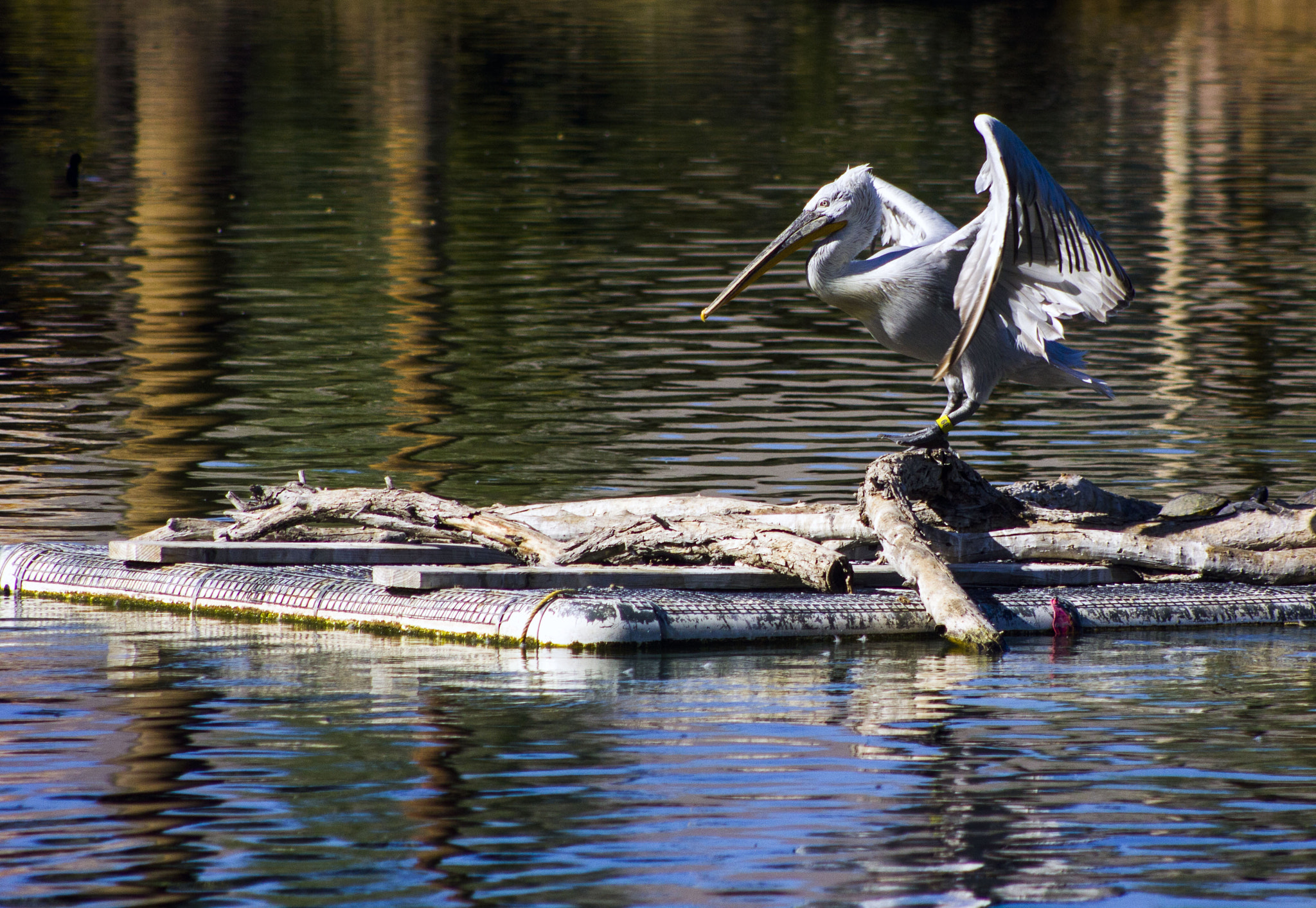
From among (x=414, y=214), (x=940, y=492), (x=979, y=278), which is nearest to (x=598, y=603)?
(x=940, y=492)

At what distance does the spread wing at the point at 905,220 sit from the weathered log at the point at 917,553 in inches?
62.0

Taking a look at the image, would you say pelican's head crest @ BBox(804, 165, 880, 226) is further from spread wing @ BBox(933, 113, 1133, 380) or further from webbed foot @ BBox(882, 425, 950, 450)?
webbed foot @ BBox(882, 425, 950, 450)

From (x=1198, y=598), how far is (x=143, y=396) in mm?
10454

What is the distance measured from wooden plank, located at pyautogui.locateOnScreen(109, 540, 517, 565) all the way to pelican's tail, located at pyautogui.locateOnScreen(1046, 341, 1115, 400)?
307cm

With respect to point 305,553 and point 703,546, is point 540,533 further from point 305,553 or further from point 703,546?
point 305,553

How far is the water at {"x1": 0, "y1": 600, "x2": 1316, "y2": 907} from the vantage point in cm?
631

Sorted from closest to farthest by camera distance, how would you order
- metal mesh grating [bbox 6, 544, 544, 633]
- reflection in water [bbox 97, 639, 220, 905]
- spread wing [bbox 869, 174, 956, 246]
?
reflection in water [bbox 97, 639, 220, 905], metal mesh grating [bbox 6, 544, 544, 633], spread wing [bbox 869, 174, 956, 246]

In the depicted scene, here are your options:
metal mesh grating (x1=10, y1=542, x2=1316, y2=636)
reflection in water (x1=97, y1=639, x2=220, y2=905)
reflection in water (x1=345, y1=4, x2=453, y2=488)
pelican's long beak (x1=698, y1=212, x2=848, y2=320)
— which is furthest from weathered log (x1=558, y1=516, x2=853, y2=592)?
reflection in water (x1=345, y1=4, x2=453, y2=488)

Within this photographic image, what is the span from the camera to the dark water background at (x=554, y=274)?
16.0m

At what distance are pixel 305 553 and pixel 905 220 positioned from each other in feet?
12.6

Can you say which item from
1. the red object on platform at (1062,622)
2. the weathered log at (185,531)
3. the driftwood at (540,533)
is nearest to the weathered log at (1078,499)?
the red object on platform at (1062,622)

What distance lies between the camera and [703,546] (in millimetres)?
10758

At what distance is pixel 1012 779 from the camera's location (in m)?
7.46

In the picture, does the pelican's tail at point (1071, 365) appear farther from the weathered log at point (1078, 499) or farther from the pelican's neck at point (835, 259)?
the pelican's neck at point (835, 259)
